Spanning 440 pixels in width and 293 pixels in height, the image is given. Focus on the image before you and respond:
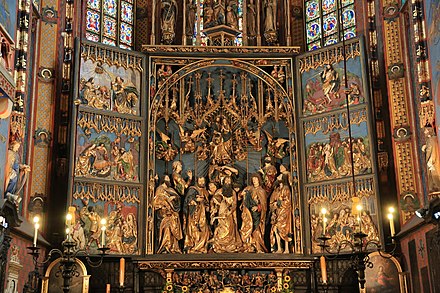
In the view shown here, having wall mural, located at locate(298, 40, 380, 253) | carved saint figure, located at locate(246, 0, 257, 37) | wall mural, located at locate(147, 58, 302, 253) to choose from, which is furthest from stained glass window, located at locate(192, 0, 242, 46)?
wall mural, located at locate(298, 40, 380, 253)

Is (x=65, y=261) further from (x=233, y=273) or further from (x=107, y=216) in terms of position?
(x=233, y=273)

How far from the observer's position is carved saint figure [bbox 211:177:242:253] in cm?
1862

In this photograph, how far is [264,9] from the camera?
834 inches

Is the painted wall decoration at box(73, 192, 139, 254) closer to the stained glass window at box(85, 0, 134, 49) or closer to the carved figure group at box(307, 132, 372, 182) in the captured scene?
the carved figure group at box(307, 132, 372, 182)

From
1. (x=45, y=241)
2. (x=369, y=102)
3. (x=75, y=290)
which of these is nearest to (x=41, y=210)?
(x=45, y=241)

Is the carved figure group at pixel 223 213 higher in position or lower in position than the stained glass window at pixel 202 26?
lower

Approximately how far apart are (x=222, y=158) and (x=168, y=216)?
7.73 ft

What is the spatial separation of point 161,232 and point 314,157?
486 centimetres

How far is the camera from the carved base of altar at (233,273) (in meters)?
18.0

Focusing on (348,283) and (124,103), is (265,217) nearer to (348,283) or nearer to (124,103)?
(348,283)

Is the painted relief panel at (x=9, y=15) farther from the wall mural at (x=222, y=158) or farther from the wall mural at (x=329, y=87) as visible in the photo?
the wall mural at (x=329, y=87)

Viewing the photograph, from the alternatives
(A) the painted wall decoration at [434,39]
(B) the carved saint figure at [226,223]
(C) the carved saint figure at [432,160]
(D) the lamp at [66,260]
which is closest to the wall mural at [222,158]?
(B) the carved saint figure at [226,223]

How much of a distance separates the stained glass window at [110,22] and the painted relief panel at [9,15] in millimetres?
5698

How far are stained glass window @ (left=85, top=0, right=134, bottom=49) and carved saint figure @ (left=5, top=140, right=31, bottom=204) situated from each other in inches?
256
